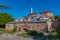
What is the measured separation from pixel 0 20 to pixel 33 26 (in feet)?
57.2

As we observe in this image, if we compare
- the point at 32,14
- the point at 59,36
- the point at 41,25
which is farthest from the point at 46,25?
the point at 59,36

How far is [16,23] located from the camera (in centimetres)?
6562

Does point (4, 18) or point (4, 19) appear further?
point (4, 18)

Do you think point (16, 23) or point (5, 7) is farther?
point (16, 23)

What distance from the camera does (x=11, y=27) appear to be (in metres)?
65.2

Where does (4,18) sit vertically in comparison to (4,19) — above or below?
above

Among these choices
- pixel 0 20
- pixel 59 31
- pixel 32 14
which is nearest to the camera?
pixel 59 31

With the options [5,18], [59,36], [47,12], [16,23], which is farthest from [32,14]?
[59,36]

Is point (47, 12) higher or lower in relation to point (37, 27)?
higher

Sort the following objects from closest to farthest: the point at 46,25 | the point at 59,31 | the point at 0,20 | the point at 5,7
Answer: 1. the point at 5,7
2. the point at 59,31
3. the point at 46,25
4. the point at 0,20

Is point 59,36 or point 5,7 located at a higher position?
point 5,7

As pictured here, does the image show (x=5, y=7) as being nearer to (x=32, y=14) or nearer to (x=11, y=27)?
(x=11, y=27)

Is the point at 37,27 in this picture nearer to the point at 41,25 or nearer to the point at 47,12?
the point at 41,25

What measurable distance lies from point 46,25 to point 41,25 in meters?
1.73
